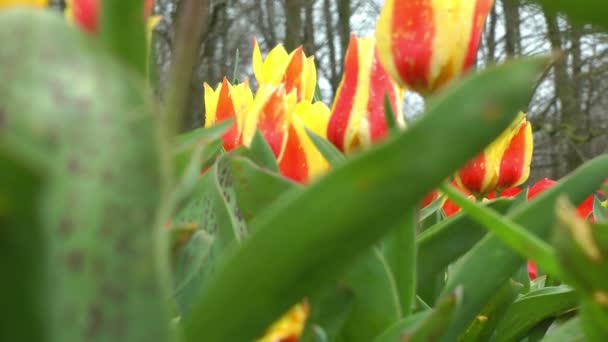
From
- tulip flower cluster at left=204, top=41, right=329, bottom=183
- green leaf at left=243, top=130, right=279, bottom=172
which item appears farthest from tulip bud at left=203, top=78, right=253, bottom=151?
green leaf at left=243, top=130, right=279, bottom=172

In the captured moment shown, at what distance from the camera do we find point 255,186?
30 centimetres

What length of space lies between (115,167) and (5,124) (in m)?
0.02

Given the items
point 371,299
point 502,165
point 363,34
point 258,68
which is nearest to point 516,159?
point 502,165

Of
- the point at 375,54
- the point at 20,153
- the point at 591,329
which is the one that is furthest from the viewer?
the point at 375,54

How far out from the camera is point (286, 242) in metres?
0.17

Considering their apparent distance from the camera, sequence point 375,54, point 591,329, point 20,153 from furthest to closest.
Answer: point 375,54
point 591,329
point 20,153

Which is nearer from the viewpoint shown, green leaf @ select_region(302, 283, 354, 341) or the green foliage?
the green foliage

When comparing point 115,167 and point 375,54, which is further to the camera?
point 375,54

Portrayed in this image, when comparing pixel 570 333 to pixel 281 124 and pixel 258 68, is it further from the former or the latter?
pixel 258 68

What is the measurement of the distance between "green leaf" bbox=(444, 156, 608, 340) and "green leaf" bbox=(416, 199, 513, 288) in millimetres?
95

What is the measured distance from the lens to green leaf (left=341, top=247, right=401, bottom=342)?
28 cm

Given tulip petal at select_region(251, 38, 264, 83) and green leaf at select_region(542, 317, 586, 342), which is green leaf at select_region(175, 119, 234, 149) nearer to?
green leaf at select_region(542, 317, 586, 342)

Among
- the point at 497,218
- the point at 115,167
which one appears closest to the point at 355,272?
the point at 497,218

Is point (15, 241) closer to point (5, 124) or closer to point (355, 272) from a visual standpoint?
point (5, 124)
